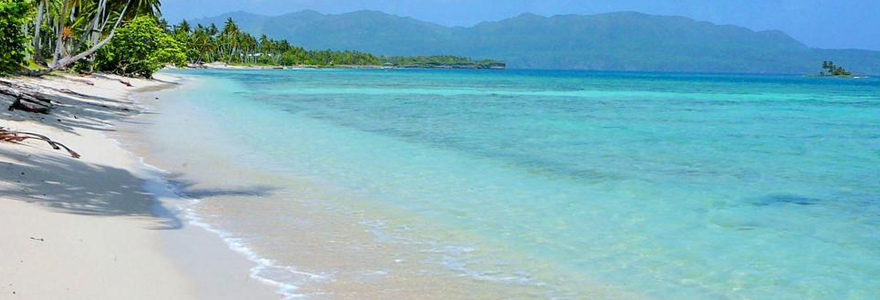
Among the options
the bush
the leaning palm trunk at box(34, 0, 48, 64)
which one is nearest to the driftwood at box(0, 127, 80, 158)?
the leaning palm trunk at box(34, 0, 48, 64)

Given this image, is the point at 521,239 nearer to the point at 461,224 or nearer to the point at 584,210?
the point at 461,224

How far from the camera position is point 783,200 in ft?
38.6

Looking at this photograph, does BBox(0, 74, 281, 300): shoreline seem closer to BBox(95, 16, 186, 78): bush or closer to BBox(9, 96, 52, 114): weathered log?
BBox(9, 96, 52, 114): weathered log

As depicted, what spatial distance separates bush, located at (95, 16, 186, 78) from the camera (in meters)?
47.7

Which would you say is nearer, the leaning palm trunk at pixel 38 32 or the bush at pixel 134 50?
the leaning palm trunk at pixel 38 32

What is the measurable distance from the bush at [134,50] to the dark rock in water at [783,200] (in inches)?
1679

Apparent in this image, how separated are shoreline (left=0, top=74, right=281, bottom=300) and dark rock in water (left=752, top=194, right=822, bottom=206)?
7.79 metres

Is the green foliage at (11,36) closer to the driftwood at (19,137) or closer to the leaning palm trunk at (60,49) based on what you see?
the driftwood at (19,137)

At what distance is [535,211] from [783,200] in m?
4.09

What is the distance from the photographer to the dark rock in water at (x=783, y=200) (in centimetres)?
1149

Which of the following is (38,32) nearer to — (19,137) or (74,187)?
(19,137)

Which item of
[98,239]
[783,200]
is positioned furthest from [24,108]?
[783,200]

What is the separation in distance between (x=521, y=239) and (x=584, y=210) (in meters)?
2.10

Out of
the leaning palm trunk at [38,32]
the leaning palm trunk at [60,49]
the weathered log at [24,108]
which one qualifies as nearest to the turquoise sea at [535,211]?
the weathered log at [24,108]
